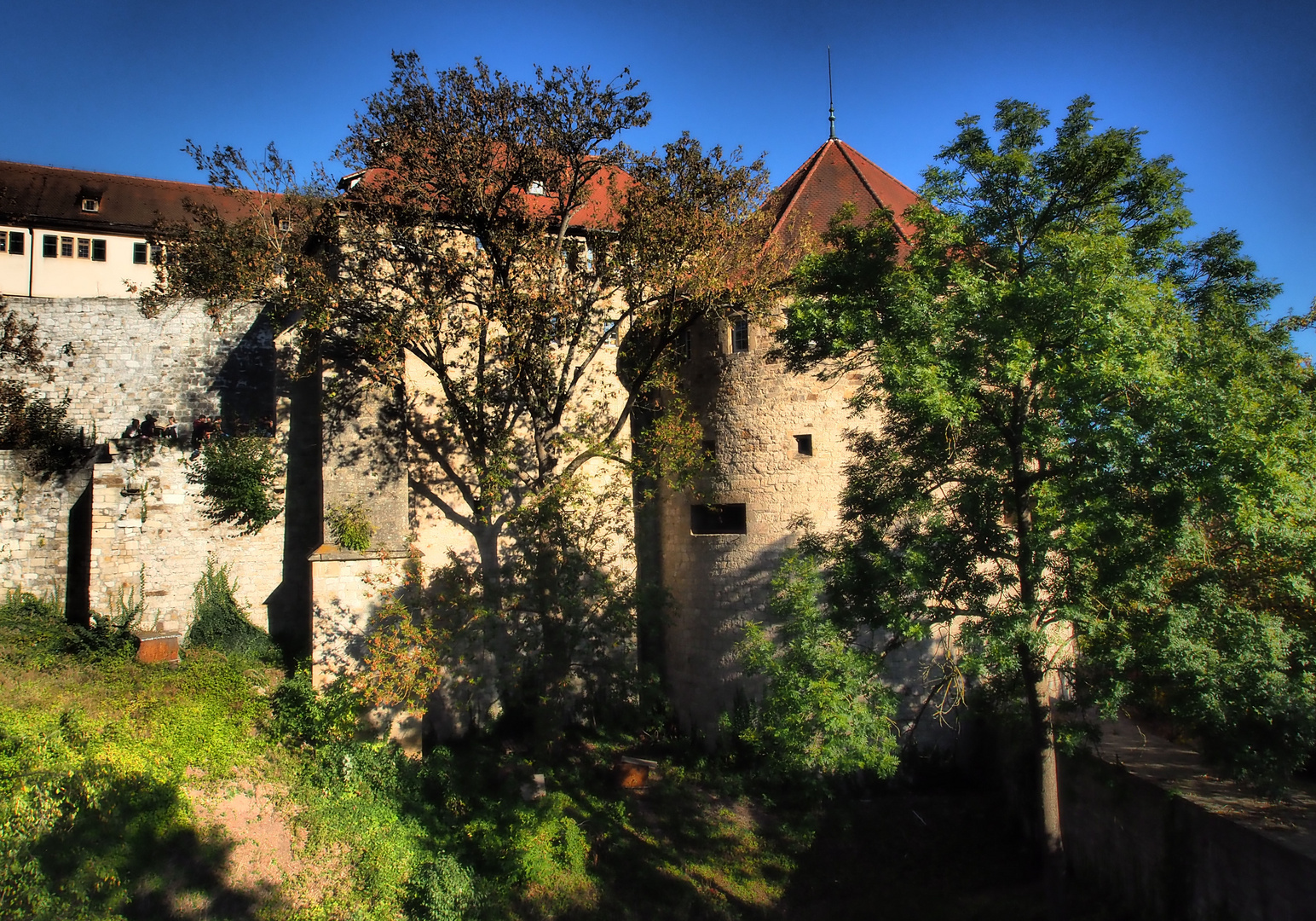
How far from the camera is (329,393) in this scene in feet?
39.8

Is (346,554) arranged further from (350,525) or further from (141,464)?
(141,464)

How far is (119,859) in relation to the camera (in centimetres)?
796

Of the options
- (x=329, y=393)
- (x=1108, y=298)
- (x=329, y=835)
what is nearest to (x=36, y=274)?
(x=329, y=393)

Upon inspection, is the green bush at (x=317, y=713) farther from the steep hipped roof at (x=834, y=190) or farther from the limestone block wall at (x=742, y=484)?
the steep hipped roof at (x=834, y=190)

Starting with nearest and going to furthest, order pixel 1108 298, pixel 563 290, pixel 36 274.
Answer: pixel 1108 298 → pixel 563 290 → pixel 36 274

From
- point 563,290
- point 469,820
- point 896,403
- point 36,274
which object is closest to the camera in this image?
point 896,403

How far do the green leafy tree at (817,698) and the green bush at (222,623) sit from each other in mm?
8758

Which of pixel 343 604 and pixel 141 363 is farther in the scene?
pixel 141 363

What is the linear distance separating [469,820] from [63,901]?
465 centimetres

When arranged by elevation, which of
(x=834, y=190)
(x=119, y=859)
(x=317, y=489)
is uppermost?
(x=834, y=190)

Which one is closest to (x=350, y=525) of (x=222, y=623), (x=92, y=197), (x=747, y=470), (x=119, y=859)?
(x=222, y=623)

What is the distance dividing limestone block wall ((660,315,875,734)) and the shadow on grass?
7.05 metres

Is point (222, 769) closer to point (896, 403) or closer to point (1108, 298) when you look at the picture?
point (896, 403)

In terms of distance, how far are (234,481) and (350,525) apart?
2.80 metres
